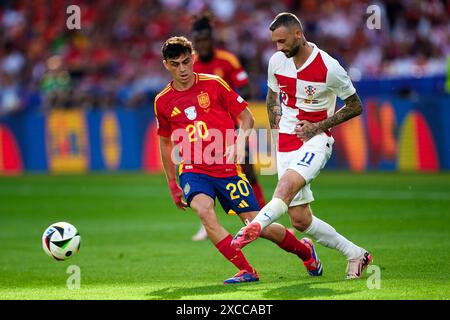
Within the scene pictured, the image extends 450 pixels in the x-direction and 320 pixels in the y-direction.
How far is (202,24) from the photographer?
12172 millimetres

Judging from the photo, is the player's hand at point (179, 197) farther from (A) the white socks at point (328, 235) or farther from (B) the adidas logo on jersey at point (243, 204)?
(A) the white socks at point (328, 235)

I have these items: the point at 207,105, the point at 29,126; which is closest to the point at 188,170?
the point at 207,105

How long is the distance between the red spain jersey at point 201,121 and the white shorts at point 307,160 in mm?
480

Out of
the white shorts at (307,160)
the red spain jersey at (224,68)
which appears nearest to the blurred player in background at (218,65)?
the red spain jersey at (224,68)

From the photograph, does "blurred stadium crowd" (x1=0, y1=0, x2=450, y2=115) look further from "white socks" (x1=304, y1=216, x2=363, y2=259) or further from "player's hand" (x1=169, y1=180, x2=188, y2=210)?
"white socks" (x1=304, y1=216, x2=363, y2=259)

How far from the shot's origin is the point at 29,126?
28078 mm

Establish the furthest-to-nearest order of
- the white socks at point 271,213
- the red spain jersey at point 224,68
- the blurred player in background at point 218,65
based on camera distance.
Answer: the red spain jersey at point 224,68 → the blurred player in background at point 218,65 → the white socks at point 271,213

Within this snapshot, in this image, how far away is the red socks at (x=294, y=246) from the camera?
8.99m

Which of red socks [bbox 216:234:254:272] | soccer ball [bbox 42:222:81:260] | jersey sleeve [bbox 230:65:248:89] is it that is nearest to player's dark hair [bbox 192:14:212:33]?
jersey sleeve [bbox 230:65:248:89]

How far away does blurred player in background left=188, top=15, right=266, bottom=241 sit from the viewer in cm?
1227

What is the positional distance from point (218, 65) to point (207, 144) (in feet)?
12.5

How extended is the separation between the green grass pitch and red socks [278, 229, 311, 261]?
22 centimetres

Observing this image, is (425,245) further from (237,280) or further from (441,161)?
(441,161)
